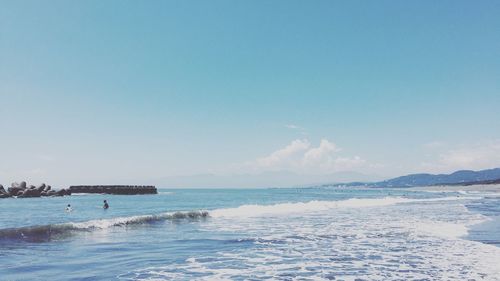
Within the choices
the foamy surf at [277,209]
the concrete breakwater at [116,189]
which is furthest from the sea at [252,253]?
the concrete breakwater at [116,189]

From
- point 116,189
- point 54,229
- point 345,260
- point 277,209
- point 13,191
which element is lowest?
point 345,260

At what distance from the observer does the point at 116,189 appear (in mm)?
123688

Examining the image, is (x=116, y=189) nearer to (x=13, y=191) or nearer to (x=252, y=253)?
(x=13, y=191)

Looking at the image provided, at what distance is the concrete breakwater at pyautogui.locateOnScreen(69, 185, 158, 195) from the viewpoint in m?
122

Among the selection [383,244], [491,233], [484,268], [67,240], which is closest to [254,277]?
[484,268]

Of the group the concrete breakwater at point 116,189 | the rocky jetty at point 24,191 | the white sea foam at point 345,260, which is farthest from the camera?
the concrete breakwater at point 116,189

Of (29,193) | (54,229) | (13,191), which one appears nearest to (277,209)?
(54,229)

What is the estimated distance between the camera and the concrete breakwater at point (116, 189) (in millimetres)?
122000

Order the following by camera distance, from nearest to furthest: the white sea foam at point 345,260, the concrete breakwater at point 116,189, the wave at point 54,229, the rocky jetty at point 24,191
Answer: the white sea foam at point 345,260, the wave at point 54,229, the rocky jetty at point 24,191, the concrete breakwater at point 116,189

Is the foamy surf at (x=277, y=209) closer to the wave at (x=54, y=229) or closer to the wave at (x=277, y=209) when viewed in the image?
the wave at (x=277, y=209)

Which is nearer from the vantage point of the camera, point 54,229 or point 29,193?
point 54,229

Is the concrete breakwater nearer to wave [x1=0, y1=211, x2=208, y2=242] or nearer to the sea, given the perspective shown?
wave [x1=0, y1=211, x2=208, y2=242]

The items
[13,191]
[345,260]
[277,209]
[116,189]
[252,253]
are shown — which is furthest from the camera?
[116,189]

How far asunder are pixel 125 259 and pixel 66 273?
9.51 feet
